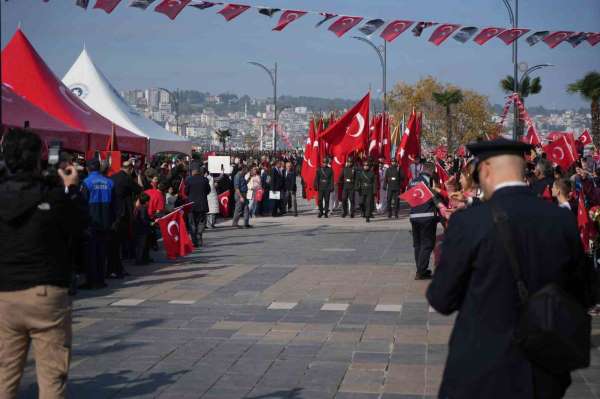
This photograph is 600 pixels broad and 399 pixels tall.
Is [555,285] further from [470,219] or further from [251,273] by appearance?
[251,273]

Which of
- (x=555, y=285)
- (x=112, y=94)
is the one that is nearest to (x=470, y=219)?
(x=555, y=285)

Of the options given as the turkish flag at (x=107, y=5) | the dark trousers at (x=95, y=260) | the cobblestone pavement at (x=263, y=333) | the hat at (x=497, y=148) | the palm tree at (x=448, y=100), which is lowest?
the cobblestone pavement at (x=263, y=333)

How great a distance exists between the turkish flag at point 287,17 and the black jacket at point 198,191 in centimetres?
433

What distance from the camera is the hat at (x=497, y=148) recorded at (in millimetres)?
3561

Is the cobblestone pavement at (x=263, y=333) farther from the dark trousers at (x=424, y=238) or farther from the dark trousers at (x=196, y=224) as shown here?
the dark trousers at (x=196, y=224)

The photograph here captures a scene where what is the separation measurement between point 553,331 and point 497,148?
77 centimetres

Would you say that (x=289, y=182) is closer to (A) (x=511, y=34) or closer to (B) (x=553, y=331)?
(A) (x=511, y=34)

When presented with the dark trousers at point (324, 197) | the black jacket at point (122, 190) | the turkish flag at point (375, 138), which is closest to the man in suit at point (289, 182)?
the dark trousers at point (324, 197)

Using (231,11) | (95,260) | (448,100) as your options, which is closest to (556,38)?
(231,11)

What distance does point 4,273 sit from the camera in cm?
446

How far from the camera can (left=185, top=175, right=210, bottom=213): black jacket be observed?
1747cm

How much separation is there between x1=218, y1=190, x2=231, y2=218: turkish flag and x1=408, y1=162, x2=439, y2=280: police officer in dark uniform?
432 inches

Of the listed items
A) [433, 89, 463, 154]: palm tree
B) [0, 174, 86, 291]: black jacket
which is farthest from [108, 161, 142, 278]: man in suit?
[433, 89, 463, 154]: palm tree

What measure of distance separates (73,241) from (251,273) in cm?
840
